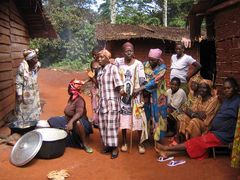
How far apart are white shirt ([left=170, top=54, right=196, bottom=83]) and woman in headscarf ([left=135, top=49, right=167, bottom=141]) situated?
1144 millimetres

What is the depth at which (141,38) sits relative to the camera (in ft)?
49.1

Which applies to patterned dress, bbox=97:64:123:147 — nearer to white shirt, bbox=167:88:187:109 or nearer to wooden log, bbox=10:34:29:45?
white shirt, bbox=167:88:187:109

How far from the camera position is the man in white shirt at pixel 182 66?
6676 millimetres

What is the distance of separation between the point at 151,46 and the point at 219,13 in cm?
950

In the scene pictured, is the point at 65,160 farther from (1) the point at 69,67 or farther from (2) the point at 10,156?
(1) the point at 69,67

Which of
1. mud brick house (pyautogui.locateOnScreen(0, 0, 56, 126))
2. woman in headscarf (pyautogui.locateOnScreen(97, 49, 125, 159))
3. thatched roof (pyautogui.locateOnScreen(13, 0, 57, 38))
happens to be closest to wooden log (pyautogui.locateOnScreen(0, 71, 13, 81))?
mud brick house (pyautogui.locateOnScreen(0, 0, 56, 126))

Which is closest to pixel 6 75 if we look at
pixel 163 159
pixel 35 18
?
pixel 35 18

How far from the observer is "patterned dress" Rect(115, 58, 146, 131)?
220 inches

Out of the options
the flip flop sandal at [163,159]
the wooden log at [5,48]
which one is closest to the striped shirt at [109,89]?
the flip flop sandal at [163,159]

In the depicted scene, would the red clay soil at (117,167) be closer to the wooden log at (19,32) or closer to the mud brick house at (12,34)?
the mud brick house at (12,34)

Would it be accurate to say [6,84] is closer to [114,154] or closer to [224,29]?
[114,154]

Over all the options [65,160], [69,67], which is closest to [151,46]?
[69,67]

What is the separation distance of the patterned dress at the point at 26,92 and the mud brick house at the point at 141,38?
8102 millimetres

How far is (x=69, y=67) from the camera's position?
76.2 feet
